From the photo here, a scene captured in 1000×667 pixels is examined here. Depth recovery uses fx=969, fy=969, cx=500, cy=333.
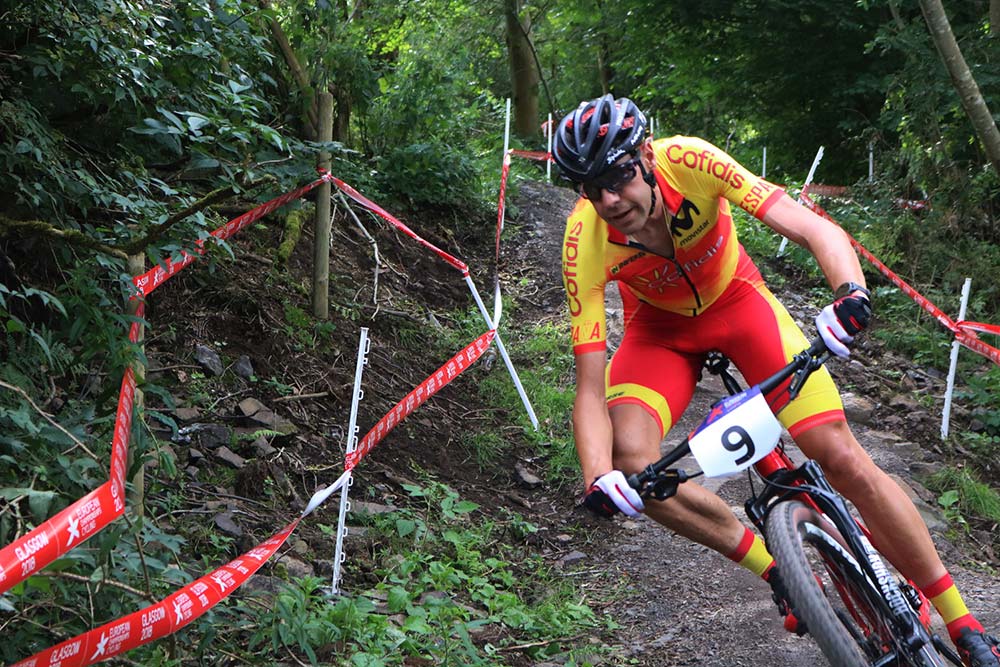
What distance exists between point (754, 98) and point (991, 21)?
4.87 meters

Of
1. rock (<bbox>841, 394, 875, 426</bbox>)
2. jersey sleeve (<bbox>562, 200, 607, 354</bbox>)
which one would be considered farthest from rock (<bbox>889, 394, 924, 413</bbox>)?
jersey sleeve (<bbox>562, 200, 607, 354</bbox>)

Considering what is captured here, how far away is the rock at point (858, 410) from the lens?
7.71 m

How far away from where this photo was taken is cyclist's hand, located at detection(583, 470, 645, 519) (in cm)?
293

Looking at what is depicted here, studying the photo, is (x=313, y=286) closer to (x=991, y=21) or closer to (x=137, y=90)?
(x=137, y=90)

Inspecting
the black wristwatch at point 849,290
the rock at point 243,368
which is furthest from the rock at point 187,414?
the black wristwatch at point 849,290

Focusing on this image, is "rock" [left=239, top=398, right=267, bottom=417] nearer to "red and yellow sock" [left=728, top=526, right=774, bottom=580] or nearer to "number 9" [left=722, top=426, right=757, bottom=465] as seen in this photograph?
"red and yellow sock" [left=728, top=526, right=774, bottom=580]

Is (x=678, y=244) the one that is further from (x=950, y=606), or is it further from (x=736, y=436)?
(x=950, y=606)

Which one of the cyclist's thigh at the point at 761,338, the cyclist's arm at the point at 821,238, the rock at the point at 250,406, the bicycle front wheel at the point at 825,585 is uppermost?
the cyclist's arm at the point at 821,238

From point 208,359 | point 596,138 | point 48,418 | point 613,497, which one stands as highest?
point 596,138

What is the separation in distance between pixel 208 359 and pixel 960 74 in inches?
268

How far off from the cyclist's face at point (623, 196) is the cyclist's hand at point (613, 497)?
99 cm

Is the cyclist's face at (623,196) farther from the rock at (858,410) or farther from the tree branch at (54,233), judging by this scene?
the rock at (858,410)

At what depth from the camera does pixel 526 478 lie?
632 centimetres

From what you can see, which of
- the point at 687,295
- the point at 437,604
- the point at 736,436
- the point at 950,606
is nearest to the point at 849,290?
the point at 736,436
